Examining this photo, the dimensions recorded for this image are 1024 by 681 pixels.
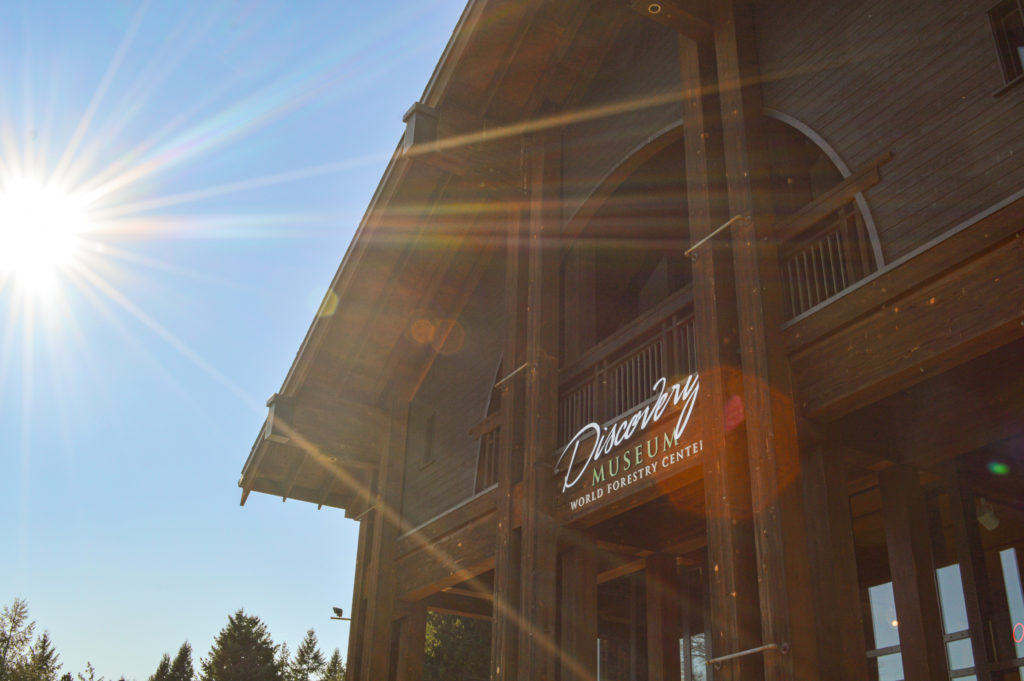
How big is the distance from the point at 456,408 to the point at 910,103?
8417mm

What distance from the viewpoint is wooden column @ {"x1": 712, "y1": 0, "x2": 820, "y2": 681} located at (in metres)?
7.41

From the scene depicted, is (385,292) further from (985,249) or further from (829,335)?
(985,249)

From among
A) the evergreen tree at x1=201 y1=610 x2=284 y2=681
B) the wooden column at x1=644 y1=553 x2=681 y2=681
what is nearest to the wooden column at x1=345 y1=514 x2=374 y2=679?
the wooden column at x1=644 y1=553 x2=681 y2=681

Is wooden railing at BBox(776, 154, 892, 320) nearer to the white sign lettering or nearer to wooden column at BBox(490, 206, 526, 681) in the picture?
the white sign lettering

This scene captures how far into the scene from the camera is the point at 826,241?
9227 millimetres

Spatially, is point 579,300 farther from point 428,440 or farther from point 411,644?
point 411,644

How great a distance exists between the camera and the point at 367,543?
53.9 feet

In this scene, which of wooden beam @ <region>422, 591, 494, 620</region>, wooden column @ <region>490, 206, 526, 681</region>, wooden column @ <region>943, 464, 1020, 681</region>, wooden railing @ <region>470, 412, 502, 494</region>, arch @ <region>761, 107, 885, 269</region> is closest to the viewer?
arch @ <region>761, 107, 885, 269</region>

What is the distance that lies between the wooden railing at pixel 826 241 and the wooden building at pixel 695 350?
0.04m

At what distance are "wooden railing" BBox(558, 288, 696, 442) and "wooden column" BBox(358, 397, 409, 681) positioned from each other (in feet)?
15.3

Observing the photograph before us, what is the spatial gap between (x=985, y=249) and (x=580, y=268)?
6434 mm

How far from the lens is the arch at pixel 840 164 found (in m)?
8.12

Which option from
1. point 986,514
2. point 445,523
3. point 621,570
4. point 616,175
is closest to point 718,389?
point 986,514

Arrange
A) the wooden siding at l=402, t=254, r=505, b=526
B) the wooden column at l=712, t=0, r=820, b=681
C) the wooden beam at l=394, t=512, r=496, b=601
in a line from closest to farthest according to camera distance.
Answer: the wooden column at l=712, t=0, r=820, b=681
the wooden beam at l=394, t=512, r=496, b=601
the wooden siding at l=402, t=254, r=505, b=526
